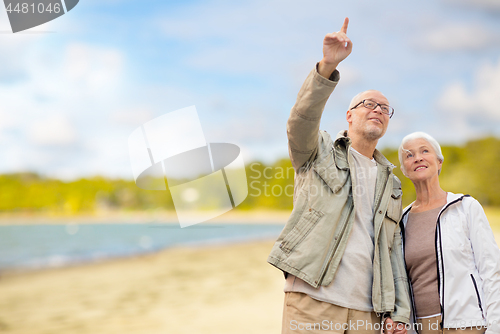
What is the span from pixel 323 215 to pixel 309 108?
0.66 meters

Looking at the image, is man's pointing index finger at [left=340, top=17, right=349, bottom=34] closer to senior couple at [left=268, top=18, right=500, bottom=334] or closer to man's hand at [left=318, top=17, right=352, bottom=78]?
senior couple at [left=268, top=18, right=500, bottom=334]

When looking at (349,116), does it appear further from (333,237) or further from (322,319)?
(322,319)

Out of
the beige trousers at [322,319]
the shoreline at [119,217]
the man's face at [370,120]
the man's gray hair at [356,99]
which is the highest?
the man's gray hair at [356,99]

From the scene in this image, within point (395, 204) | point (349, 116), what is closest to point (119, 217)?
point (349, 116)

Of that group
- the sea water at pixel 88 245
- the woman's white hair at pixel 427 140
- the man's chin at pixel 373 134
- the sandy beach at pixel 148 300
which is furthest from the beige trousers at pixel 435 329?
the sea water at pixel 88 245

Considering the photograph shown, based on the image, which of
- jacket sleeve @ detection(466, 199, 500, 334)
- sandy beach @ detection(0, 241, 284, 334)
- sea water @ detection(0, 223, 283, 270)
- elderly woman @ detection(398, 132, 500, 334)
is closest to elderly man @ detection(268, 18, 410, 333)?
elderly woman @ detection(398, 132, 500, 334)

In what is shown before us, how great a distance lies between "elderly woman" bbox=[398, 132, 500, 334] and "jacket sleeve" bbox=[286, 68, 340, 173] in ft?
3.67

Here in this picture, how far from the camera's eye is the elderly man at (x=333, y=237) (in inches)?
87.0

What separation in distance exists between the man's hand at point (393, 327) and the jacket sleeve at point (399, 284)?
3 centimetres

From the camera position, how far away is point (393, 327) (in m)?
2.43

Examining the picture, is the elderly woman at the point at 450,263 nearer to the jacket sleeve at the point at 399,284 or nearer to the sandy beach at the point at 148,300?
the jacket sleeve at the point at 399,284

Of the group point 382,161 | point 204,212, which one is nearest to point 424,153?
point 382,161

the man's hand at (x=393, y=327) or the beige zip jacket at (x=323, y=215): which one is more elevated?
Result: the beige zip jacket at (x=323, y=215)

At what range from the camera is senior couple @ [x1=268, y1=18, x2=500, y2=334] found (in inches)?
90.5
